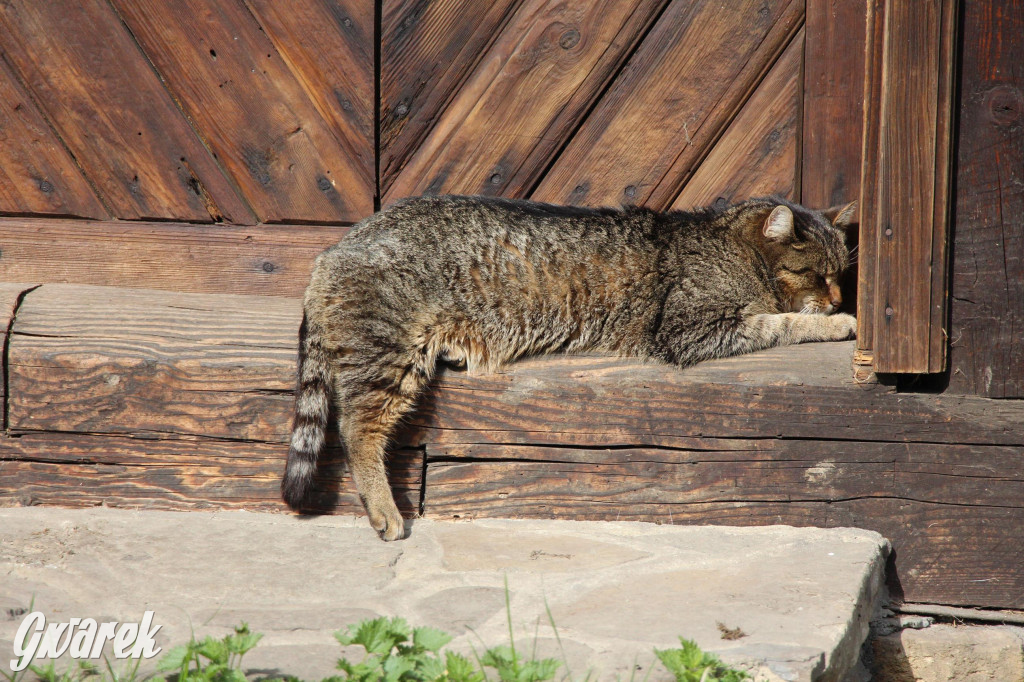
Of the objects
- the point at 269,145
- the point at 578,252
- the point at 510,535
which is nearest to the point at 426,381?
the point at 510,535

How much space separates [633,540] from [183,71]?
3.04 meters

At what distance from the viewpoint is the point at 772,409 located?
3.20 meters

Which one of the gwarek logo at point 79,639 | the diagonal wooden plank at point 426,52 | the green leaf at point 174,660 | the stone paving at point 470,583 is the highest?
the diagonal wooden plank at point 426,52

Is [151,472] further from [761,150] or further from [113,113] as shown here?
[761,150]

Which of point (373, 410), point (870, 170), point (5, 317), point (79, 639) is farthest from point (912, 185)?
point (5, 317)

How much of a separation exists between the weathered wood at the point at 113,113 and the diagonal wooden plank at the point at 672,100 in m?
1.73

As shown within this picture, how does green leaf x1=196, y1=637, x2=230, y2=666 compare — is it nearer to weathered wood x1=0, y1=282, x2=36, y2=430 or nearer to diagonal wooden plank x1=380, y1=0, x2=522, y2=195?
weathered wood x1=0, y1=282, x2=36, y2=430

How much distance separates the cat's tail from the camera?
326 centimetres

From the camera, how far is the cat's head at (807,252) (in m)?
3.93

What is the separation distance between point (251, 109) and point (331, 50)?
489 mm

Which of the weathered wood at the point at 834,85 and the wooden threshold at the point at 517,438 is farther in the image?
the weathered wood at the point at 834,85

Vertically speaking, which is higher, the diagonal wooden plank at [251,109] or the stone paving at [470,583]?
the diagonal wooden plank at [251,109]

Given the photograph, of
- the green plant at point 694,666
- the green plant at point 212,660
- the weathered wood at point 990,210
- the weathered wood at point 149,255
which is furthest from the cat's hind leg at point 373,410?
the weathered wood at point 990,210

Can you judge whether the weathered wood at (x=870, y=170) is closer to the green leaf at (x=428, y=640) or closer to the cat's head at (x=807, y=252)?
the cat's head at (x=807, y=252)
